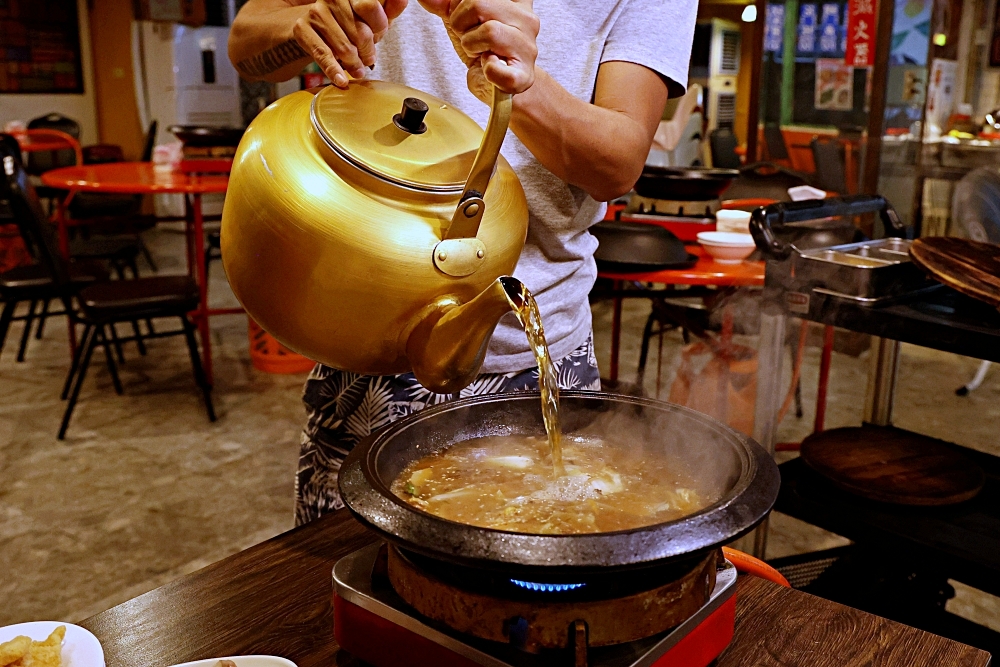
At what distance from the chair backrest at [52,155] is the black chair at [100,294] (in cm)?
400

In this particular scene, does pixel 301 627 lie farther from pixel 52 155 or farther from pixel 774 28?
pixel 52 155

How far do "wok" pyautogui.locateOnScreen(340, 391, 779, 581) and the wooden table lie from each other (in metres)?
0.18

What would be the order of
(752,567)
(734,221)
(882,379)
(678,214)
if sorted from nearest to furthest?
(752,567) < (882,379) < (734,221) < (678,214)

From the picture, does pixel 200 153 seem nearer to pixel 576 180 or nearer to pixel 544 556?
pixel 576 180

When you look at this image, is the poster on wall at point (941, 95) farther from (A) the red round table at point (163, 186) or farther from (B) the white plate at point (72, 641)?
(B) the white plate at point (72, 641)

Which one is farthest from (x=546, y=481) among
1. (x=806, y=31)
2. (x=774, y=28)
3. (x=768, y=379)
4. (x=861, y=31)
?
(x=806, y=31)

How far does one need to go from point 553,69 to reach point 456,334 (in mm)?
586

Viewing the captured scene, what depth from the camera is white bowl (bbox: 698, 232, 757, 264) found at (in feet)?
9.04

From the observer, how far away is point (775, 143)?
6.95 metres

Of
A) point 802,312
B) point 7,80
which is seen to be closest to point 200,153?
point 802,312

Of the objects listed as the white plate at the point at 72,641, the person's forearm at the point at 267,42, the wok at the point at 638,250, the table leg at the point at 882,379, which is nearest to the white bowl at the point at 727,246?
the wok at the point at 638,250

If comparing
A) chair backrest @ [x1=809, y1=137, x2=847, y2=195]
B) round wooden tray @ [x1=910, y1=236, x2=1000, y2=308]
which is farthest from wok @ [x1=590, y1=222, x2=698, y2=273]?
chair backrest @ [x1=809, y1=137, x2=847, y2=195]

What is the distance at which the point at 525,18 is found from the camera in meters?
0.88

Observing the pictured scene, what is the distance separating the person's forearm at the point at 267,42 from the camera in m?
1.14
